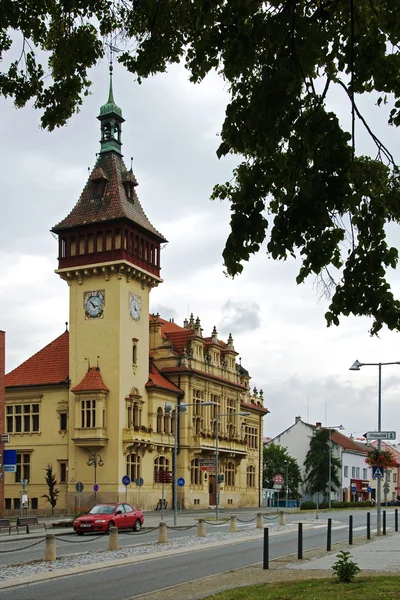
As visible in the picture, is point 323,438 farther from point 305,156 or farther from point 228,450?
point 305,156

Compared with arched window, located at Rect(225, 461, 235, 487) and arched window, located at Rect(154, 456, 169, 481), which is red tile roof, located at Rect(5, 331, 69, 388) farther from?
arched window, located at Rect(225, 461, 235, 487)

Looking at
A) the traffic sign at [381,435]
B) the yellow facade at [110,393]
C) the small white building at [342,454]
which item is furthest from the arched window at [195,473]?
the traffic sign at [381,435]

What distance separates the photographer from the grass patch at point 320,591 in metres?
12.9

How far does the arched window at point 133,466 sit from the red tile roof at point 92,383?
520 cm

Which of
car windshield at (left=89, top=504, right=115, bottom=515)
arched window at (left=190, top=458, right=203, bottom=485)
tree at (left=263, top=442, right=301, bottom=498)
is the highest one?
car windshield at (left=89, top=504, right=115, bottom=515)

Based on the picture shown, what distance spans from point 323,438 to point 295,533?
219 ft

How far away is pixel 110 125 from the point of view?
67.6 metres

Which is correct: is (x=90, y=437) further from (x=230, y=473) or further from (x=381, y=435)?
(x=381, y=435)

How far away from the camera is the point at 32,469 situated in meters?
62.5

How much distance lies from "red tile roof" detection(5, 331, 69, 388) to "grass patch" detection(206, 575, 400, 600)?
48.7m

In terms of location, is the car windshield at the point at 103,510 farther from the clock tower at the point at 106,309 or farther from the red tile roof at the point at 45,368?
the red tile roof at the point at 45,368

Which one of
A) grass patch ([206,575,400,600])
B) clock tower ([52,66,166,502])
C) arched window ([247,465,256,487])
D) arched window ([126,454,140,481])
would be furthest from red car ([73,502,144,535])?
arched window ([247,465,256,487])

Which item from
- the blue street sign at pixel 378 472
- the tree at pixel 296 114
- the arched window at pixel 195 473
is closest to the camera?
the tree at pixel 296 114

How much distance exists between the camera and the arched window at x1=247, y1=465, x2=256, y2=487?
81.5m
